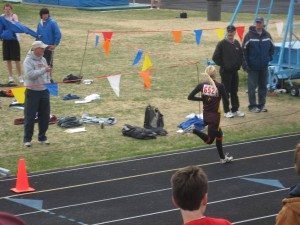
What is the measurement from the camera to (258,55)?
15750 millimetres

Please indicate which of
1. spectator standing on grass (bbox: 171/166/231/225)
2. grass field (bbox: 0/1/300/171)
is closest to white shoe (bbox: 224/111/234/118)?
grass field (bbox: 0/1/300/171)

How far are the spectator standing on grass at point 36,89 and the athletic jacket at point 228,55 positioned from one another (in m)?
4.09

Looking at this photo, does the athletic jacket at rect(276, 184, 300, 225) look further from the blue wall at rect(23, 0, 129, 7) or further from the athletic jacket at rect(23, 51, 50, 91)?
the blue wall at rect(23, 0, 129, 7)

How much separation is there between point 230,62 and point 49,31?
14.3ft

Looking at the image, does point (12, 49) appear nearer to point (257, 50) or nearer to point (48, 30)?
point (48, 30)

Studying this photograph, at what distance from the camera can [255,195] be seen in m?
10.4

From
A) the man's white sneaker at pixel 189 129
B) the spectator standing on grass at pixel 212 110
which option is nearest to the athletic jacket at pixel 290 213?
the spectator standing on grass at pixel 212 110

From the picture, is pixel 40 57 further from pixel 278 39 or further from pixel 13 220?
pixel 278 39

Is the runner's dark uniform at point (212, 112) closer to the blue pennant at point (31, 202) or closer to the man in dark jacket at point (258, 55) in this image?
the blue pennant at point (31, 202)

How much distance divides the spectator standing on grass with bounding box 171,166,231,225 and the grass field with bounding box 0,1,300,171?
765cm

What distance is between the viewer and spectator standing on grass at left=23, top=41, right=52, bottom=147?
12.7 meters

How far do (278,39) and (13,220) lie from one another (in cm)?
2375

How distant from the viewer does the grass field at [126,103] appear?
1299 centimetres

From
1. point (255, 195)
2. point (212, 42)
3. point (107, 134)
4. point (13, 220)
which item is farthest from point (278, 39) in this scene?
A: point (13, 220)
